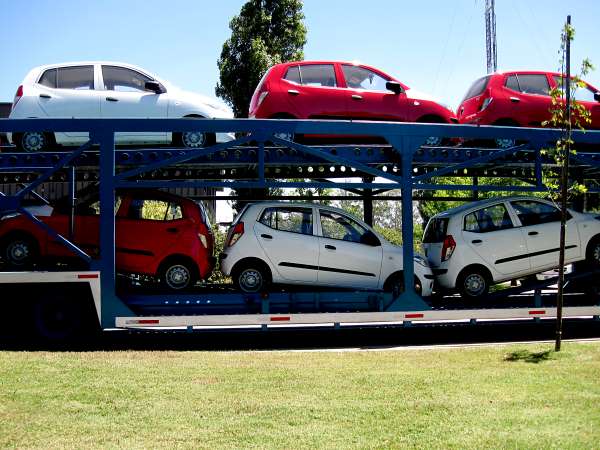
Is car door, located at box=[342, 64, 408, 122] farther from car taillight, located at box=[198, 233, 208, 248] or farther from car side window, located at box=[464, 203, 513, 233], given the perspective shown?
car taillight, located at box=[198, 233, 208, 248]

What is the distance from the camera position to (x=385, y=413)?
5.88 metres

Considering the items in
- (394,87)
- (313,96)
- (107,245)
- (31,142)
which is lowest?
(107,245)

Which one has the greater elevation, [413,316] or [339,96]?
[339,96]

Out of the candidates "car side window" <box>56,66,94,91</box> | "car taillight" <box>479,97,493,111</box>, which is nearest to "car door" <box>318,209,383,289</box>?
"car taillight" <box>479,97,493,111</box>

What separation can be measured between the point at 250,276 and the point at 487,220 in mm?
3557

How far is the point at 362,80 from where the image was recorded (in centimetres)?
1068

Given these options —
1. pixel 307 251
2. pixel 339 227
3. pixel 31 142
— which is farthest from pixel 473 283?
pixel 31 142

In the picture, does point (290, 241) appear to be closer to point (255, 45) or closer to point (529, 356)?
point (529, 356)

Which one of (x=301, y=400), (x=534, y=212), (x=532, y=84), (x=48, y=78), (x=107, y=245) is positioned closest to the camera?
(x=301, y=400)

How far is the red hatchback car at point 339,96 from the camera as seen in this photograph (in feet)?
34.2

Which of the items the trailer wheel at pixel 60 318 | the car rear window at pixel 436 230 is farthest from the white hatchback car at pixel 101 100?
the car rear window at pixel 436 230

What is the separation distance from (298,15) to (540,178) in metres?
15.2

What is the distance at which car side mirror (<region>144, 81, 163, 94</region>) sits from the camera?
33.3 feet

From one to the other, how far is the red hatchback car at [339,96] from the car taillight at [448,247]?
1437mm
